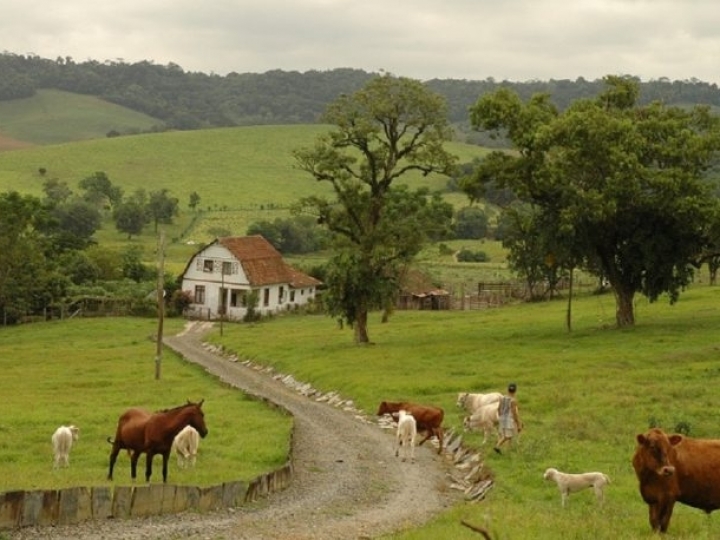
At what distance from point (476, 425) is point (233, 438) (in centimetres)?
767

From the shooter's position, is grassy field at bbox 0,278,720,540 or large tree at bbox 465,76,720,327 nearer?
grassy field at bbox 0,278,720,540

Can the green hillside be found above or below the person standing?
above

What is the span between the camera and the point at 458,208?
16475cm

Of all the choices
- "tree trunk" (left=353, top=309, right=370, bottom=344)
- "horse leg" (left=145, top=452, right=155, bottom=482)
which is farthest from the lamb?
"tree trunk" (left=353, top=309, right=370, bottom=344)

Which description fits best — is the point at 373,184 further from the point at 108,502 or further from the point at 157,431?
the point at 108,502

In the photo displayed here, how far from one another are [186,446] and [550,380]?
18625 millimetres

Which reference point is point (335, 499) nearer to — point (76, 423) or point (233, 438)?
point (233, 438)

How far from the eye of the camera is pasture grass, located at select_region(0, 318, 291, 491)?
26.2 metres

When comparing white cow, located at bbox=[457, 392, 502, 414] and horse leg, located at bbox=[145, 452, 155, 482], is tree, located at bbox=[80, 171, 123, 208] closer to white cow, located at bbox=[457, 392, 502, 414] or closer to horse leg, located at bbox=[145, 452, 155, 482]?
white cow, located at bbox=[457, 392, 502, 414]

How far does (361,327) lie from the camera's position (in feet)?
194

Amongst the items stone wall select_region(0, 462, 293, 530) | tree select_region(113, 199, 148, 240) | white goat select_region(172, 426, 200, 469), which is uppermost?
tree select_region(113, 199, 148, 240)

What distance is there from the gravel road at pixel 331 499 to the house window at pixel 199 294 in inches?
2310

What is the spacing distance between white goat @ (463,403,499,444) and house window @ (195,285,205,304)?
67.3 m

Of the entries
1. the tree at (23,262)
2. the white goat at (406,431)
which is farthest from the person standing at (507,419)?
the tree at (23,262)
